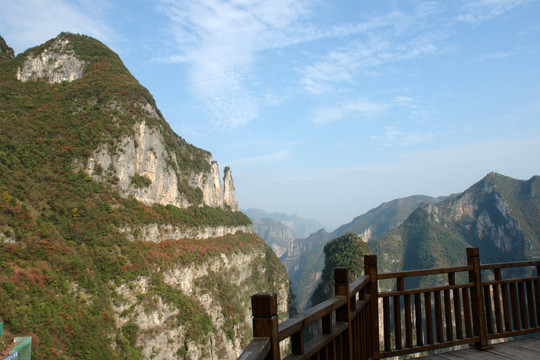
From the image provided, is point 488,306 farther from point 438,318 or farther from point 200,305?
point 200,305

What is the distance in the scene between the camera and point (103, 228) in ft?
128

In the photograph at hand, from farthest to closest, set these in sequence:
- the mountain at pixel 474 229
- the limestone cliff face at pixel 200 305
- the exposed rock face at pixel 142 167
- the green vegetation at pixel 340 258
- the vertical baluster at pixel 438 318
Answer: the mountain at pixel 474 229, the green vegetation at pixel 340 258, the exposed rock face at pixel 142 167, the limestone cliff face at pixel 200 305, the vertical baluster at pixel 438 318

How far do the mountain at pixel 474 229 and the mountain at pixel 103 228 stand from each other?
38734mm

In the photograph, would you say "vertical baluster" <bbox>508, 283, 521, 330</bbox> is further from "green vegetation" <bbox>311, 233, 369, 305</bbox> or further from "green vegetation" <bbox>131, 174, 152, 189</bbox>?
"green vegetation" <bbox>131, 174, 152, 189</bbox>

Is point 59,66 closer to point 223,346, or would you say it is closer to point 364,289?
point 223,346

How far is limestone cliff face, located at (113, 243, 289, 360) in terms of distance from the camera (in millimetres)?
35875

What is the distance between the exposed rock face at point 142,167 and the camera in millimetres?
44625

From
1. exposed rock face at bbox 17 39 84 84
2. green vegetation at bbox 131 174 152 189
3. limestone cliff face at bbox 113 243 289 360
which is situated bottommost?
limestone cliff face at bbox 113 243 289 360

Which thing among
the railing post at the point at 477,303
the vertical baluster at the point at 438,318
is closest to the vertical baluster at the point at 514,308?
the railing post at the point at 477,303

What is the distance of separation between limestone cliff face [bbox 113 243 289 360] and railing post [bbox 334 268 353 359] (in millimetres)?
37049

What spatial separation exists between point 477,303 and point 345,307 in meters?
2.86

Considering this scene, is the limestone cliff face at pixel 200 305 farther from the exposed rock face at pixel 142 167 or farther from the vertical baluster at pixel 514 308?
the vertical baluster at pixel 514 308

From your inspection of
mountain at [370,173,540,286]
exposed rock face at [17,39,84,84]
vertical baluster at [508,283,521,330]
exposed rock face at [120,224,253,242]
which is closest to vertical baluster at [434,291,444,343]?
vertical baluster at [508,283,521,330]

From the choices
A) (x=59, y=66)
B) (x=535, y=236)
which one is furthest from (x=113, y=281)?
(x=535, y=236)
